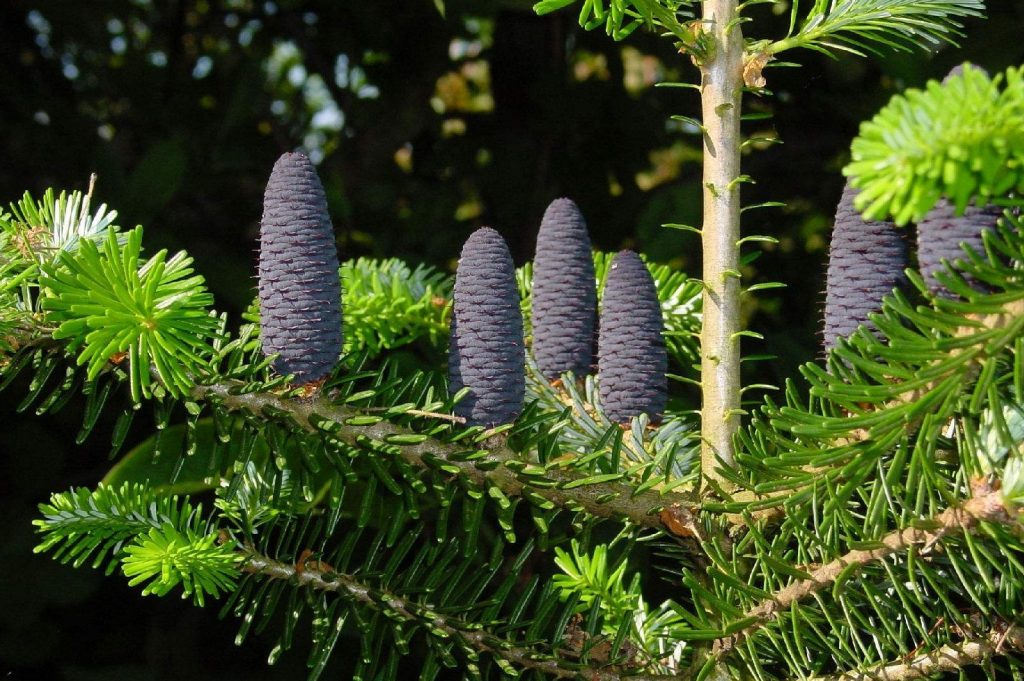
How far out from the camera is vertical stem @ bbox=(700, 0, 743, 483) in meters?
0.48

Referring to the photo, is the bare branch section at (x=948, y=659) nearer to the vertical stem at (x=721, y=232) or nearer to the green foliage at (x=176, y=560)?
the vertical stem at (x=721, y=232)

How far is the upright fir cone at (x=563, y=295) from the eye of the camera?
1.89 feet

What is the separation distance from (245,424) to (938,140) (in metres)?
0.34

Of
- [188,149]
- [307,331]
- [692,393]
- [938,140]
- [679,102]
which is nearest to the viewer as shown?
[938,140]

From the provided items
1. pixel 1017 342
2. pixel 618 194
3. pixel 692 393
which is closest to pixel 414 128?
pixel 618 194

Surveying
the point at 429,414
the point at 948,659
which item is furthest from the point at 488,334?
the point at 948,659

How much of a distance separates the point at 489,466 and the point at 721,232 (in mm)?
163

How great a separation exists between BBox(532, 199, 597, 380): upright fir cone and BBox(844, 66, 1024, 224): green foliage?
0.99 ft

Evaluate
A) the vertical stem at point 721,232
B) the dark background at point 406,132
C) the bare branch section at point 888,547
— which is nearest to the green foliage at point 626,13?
the vertical stem at point 721,232

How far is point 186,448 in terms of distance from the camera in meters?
0.47

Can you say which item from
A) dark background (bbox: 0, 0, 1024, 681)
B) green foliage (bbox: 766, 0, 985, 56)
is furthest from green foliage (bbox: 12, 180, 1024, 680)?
dark background (bbox: 0, 0, 1024, 681)

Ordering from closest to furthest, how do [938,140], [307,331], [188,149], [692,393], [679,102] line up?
1. [938,140]
2. [307,331]
3. [692,393]
4. [188,149]
5. [679,102]

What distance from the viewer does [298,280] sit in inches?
17.7

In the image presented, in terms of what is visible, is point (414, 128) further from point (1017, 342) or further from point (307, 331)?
point (1017, 342)
